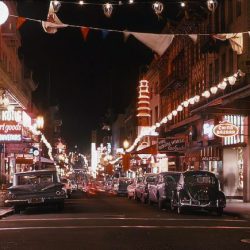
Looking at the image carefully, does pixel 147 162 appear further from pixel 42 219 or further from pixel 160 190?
pixel 42 219

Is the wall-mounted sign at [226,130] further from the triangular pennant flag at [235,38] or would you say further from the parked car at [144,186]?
the triangular pennant flag at [235,38]

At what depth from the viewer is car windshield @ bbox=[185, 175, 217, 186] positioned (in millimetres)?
26375

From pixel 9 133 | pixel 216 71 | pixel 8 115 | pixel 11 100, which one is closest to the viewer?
pixel 9 133

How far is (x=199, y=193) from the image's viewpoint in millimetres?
25734

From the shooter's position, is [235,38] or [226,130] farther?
[226,130]

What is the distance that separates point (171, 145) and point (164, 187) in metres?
18.2

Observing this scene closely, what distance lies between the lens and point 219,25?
135ft

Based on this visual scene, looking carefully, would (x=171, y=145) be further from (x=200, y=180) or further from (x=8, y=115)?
(x=200, y=180)

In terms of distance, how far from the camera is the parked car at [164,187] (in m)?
29.5

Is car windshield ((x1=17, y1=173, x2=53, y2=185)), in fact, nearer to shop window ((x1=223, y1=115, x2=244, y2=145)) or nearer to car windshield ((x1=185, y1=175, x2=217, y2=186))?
car windshield ((x1=185, y1=175, x2=217, y2=186))

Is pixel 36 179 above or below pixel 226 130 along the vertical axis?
below

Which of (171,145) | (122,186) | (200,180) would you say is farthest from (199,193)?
(122,186)

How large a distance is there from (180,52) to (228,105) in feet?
87.1

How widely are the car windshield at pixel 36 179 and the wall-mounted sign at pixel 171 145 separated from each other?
67.5ft
